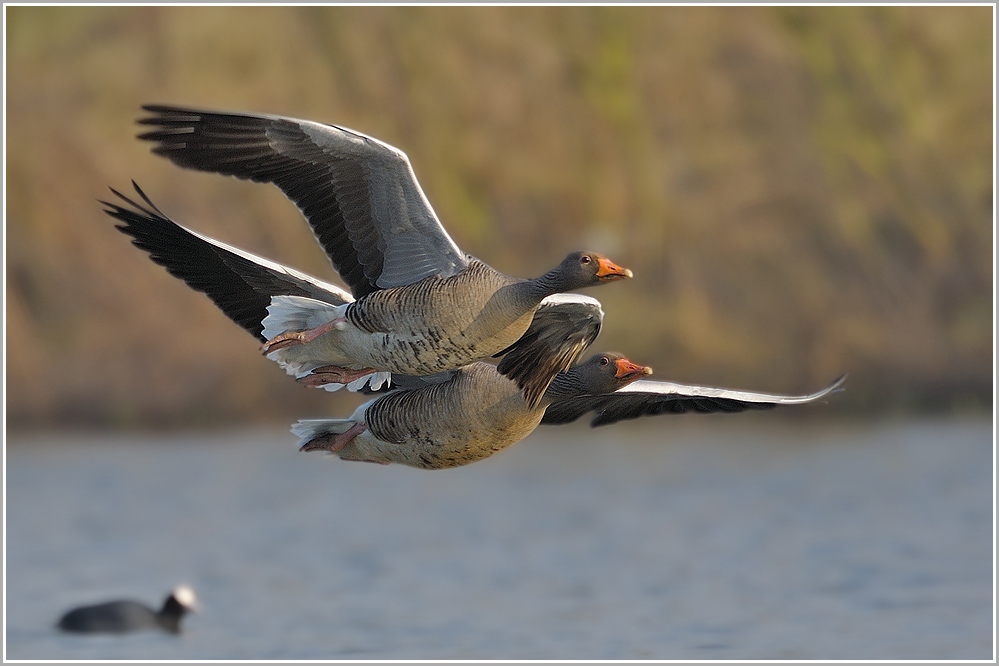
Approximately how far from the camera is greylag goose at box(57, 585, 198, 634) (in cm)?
2389

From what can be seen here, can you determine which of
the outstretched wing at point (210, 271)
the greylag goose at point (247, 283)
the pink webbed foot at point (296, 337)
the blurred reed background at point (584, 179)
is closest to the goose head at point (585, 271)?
the pink webbed foot at point (296, 337)

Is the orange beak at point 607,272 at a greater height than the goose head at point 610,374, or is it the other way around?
the orange beak at point 607,272

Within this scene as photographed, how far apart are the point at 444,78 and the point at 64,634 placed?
2963cm

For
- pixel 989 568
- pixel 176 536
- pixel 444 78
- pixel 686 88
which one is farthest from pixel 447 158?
pixel 989 568

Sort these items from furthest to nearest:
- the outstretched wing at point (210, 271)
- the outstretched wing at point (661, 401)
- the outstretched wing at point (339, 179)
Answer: the outstretched wing at point (210, 271) → the outstretched wing at point (661, 401) → the outstretched wing at point (339, 179)

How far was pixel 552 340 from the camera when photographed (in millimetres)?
8016

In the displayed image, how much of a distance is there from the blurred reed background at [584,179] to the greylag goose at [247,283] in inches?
1128

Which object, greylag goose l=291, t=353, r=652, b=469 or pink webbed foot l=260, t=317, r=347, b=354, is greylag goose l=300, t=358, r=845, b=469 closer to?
greylag goose l=291, t=353, r=652, b=469

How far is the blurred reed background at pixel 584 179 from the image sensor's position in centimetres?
4141

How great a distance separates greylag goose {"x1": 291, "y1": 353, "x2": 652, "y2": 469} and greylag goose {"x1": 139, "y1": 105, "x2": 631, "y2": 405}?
224 millimetres

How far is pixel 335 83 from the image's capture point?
47.9 metres

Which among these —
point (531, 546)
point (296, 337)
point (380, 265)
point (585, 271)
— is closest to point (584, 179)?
point (531, 546)

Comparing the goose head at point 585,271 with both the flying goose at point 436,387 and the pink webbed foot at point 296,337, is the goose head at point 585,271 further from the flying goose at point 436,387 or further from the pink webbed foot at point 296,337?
the pink webbed foot at point 296,337

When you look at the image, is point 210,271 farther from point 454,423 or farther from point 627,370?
point 627,370
